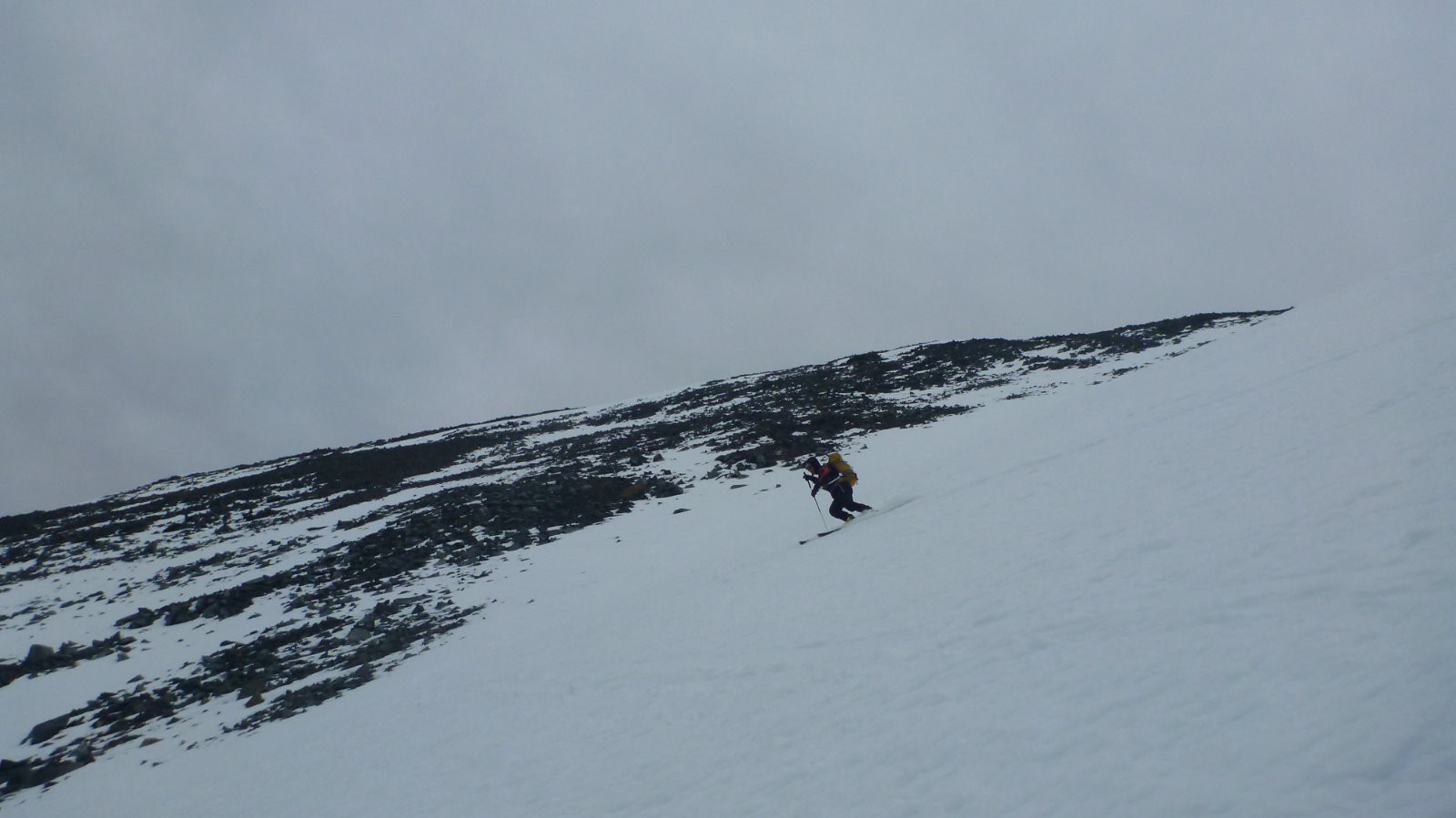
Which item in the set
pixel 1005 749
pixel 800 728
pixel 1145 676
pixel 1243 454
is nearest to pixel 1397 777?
pixel 1145 676

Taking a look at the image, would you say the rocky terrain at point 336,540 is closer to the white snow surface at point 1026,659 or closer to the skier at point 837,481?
the white snow surface at point 1026,659

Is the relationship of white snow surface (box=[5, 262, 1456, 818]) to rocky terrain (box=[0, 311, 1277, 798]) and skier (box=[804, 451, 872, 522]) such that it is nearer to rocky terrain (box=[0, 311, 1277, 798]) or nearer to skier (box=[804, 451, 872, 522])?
skier (box=[804, 451, 872, 522])

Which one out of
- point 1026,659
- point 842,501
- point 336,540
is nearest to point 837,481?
point 842,501

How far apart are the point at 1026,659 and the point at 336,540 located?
31.5m

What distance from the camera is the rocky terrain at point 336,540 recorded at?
1859 centimetres

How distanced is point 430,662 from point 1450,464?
19495mm

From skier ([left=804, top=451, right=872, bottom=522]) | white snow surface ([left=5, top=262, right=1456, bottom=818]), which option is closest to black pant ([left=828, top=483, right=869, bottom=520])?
skier ([left=804, top=451, right=872, bottom=522])

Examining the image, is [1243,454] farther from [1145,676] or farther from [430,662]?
[430,662]

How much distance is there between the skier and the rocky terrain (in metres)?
10.9

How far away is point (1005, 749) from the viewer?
20.3 ft

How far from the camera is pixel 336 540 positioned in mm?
30812

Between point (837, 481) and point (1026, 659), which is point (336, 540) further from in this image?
point (1026, 659)

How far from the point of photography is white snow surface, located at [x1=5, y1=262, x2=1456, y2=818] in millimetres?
5172

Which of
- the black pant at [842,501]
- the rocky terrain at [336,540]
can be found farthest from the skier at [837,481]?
the rocky terrain at [336,540]
